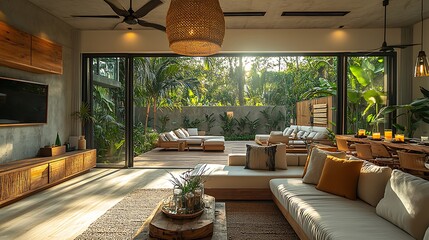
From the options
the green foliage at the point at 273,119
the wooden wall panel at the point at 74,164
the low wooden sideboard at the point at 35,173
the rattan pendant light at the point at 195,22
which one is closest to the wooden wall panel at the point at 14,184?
the low wooden sideboard at the point at 35,173

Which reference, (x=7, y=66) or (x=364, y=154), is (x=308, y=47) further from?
(x=7, y=66)

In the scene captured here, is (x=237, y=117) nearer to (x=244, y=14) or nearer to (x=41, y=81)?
(x=244, y=14)

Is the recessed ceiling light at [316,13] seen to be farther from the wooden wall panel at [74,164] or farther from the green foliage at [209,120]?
the green foliage at [209,120]

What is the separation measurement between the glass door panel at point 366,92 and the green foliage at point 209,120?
905 centimetres

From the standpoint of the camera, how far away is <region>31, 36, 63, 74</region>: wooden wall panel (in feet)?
17.0

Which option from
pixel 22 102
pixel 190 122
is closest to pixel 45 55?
pixel 22 102

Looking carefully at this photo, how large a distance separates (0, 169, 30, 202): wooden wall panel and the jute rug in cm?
145

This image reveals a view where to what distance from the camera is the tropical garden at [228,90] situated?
7469 millimetres

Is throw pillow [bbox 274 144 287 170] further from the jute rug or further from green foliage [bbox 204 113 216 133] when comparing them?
green foliage [bbox 204 113 216 133]

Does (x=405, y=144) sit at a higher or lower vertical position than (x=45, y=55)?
lower

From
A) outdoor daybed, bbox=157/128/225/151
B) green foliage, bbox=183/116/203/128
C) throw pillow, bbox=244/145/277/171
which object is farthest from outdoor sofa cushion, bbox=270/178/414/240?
green foliage, bbox=183/116/203/128

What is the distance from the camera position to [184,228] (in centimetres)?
230

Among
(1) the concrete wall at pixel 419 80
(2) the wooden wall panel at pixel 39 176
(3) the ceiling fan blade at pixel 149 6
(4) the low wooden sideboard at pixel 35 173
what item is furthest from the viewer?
(1) the concrete wall at pixel 419 80

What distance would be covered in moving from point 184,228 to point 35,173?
3604 mm
